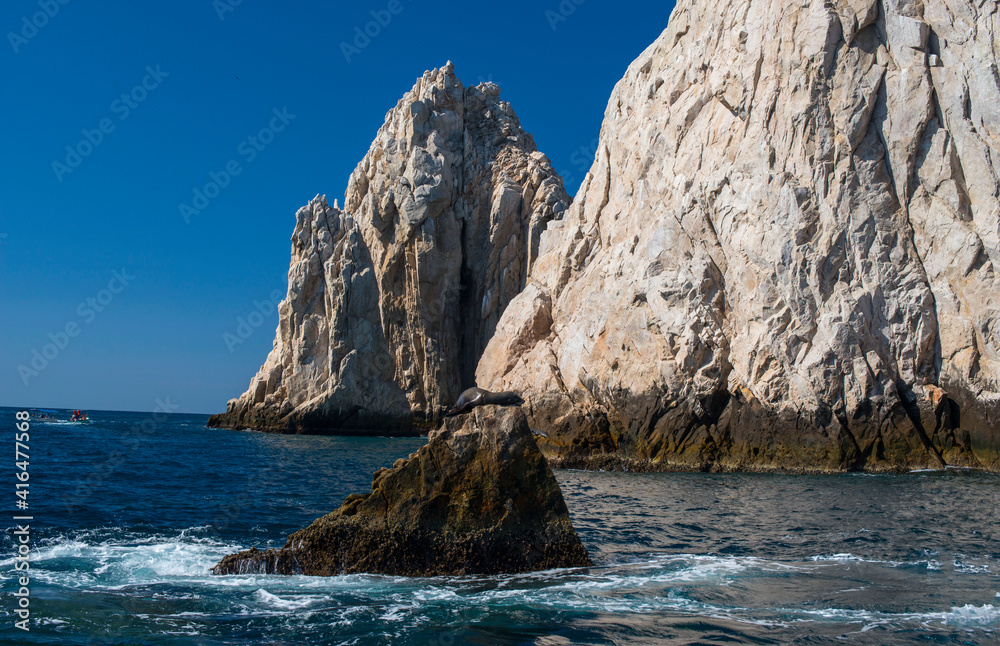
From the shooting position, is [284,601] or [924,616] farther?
[284,601]

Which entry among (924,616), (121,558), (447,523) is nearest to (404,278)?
(121,558)

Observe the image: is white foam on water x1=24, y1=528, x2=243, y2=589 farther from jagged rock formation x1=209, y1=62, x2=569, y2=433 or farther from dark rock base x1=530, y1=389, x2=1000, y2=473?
jagged rock formation x1=209, y1=62, x2=569, y2=433

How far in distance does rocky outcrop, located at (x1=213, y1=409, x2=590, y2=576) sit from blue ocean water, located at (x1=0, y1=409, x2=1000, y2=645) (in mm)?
353

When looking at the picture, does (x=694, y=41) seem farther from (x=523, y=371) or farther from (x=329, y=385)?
(x=329, y=385)

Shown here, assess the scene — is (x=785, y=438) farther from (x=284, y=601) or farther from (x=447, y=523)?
(x=284, y=601)

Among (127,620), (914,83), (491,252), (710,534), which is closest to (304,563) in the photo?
(127,620)

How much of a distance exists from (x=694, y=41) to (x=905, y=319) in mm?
17539

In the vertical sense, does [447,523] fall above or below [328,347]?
below

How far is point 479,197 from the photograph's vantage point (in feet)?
192

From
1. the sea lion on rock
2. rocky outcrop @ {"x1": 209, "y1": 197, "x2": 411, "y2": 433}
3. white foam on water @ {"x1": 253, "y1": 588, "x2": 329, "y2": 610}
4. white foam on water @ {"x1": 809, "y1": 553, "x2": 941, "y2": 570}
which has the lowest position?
white foam on water @ {"x1": 253, "y1": 588, "x2": 329, "y2": 610}

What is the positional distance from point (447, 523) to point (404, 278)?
46.3 metres

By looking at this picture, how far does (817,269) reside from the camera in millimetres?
27438

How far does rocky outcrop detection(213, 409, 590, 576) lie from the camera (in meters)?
10.9

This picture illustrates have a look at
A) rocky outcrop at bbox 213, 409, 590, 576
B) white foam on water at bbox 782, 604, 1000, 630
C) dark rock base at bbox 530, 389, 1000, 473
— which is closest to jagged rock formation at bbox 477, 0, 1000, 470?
dark rock base at bbox 530, 389, 1000, 473
